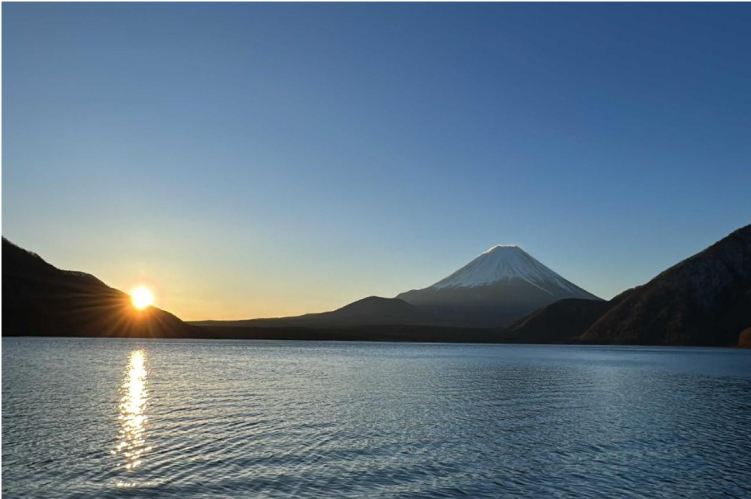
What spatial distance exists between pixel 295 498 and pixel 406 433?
48.9 ft

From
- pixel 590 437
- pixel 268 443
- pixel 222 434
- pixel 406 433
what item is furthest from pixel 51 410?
pixel 590 437

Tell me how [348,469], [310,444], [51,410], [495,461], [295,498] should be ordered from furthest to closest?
[51,410], [310,444], [495,461], [348,469], [295,498]

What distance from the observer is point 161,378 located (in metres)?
71.1

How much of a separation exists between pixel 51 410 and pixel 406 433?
87.2 feet

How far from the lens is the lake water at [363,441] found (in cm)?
2412

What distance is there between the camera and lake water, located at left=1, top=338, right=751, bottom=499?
2412 cm

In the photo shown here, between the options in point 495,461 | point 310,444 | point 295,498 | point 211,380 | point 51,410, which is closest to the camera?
point 295,498

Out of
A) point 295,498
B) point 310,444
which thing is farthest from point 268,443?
point 295,498

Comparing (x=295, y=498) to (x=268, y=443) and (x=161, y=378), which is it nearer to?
(x=268, y=443)

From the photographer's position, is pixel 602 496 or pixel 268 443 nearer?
pixel 602 496

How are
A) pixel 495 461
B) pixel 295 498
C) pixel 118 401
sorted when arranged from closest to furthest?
pixel 295 498
pixel 495 461
pixel 118 401

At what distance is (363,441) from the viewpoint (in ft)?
108

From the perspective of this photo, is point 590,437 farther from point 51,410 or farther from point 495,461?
point 51,410

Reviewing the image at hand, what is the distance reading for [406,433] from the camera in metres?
35.8
